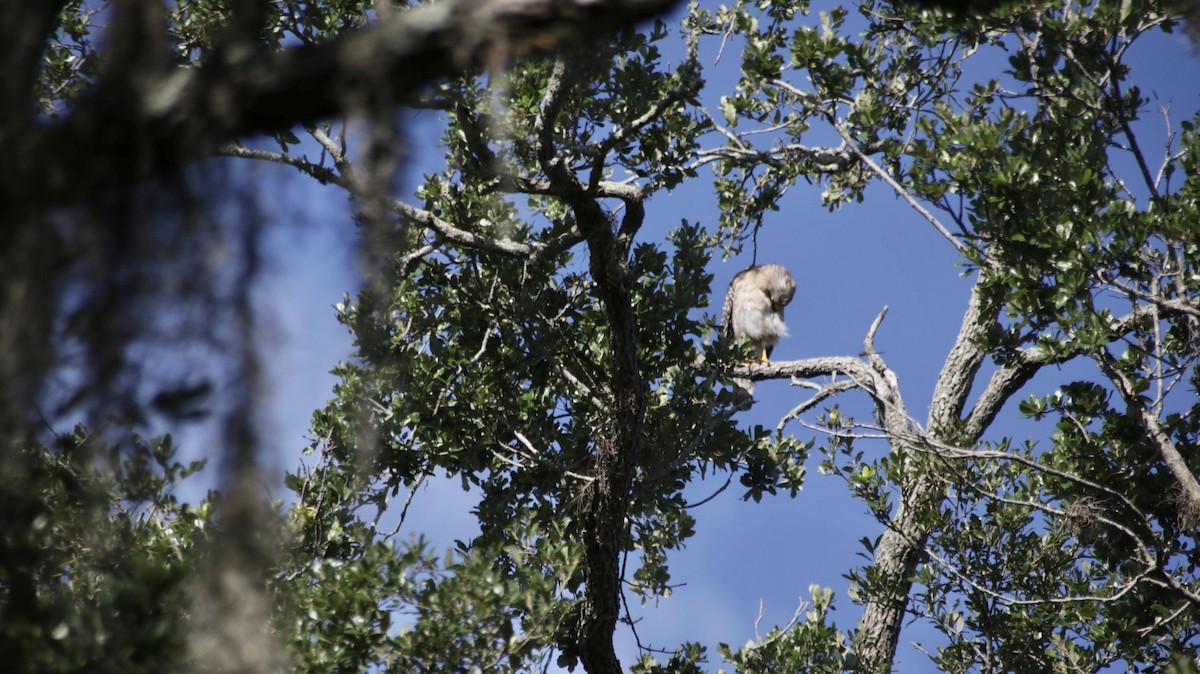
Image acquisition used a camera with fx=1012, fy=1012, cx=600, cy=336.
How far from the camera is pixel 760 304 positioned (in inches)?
339

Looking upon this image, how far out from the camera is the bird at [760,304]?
8.59m

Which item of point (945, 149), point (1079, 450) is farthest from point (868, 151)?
point (1079, 450)

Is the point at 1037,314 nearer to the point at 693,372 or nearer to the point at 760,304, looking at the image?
the point at 693,372

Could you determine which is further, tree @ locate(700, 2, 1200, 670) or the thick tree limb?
tree @ locate(700, 2, 1200, 670)

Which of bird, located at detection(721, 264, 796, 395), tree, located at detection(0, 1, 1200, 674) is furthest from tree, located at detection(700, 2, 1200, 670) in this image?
bird, located at detection(721, 264, 796, 395)

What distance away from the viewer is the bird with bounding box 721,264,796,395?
28.2 feet

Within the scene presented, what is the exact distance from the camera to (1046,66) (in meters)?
4.34

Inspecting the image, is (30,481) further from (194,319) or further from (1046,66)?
(1046,66)

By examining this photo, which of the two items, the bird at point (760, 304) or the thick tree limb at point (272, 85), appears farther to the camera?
the bird at point (760, 304)

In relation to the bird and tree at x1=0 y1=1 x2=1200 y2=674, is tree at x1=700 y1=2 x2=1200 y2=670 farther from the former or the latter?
the bird

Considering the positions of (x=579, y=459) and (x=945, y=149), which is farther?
(x=579, y=459)

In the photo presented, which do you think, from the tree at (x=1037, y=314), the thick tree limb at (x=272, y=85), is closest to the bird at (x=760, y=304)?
the tree at (x=1037, y=314)

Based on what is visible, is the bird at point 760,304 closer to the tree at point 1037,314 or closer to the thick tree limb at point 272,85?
the tree at point 1037,314

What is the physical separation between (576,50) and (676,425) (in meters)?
3.30
